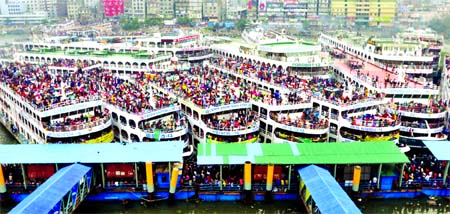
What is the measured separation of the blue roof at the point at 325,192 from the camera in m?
23.5

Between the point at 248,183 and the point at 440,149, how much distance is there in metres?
14.6

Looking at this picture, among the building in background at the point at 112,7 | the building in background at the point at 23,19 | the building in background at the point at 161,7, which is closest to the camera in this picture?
the building in background at the point at 23,19

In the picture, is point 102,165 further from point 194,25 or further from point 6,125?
point 194,25

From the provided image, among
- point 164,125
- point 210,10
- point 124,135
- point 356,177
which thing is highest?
point 210,10

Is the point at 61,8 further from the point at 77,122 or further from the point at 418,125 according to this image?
the point at 418,125

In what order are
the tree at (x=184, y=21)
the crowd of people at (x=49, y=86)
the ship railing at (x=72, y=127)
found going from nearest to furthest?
the ship railing at (x=72, y=127) → the crowd of people at (x=49, y=86) → the tree at (x=184, y=21)

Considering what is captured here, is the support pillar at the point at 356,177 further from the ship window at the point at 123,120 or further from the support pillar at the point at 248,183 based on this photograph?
the ship window at the point at 123,120

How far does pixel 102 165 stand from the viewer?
1161 inches

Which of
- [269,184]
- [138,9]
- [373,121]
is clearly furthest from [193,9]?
[269,184]

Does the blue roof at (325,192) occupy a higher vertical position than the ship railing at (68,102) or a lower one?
lower

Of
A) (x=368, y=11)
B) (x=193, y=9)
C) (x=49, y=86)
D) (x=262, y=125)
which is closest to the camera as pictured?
(x=262, y=125)

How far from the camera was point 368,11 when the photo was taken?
134 m

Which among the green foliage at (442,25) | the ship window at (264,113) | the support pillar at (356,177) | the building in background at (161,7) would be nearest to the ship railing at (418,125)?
the support pillar at (356,177)

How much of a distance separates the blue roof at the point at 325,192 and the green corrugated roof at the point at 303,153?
3.97 ft
